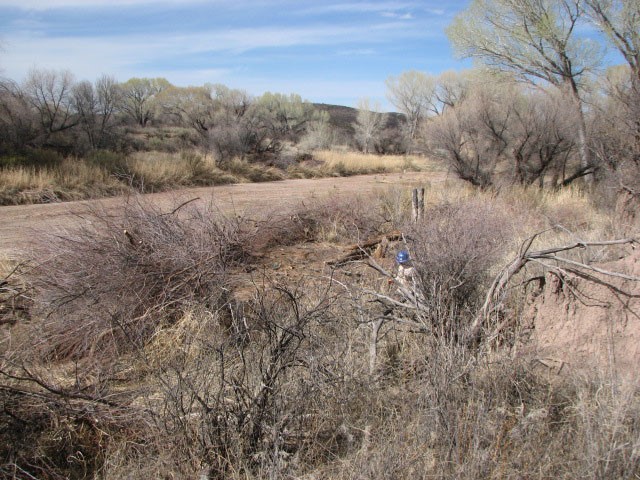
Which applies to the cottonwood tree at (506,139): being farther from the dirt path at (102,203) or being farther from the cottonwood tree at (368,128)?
the cottonwood tree at (368,128)

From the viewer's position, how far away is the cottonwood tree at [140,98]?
151 ft

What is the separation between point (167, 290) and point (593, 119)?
14050mm

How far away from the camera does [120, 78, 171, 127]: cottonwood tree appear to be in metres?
45.9

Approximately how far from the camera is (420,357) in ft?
12.5

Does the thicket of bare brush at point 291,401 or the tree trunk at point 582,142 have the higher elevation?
the tree trunk at point 582,142

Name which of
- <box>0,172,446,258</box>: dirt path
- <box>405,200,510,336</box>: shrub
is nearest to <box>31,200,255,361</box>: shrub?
<box>0,172,446,258</box>: dirt path

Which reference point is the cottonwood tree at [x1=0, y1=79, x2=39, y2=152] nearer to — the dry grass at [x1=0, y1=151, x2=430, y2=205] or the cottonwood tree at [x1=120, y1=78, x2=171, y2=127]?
the dry grass at [x1=0, y1=151, x2=430, y2=205]

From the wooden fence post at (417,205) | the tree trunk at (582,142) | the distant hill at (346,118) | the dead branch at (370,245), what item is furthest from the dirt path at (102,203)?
the distant hill at (346,118)

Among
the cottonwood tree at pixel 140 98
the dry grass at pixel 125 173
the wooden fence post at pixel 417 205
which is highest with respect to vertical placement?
the cottonwood tree at pixel 140 98

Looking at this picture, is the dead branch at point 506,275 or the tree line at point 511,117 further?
Answer: the tree line at point 511,117

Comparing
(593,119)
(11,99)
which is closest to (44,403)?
(593,119)

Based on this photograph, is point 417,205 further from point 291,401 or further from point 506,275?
point 291,401

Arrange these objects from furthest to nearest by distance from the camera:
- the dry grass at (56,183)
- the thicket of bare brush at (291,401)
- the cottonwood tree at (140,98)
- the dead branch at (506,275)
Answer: the cottonwood tree at (140,98)
the dry grass at (56,183)
the dead branch at (506,275)
the thicket of bare brush at (291,401)

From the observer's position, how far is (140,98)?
48281mm
